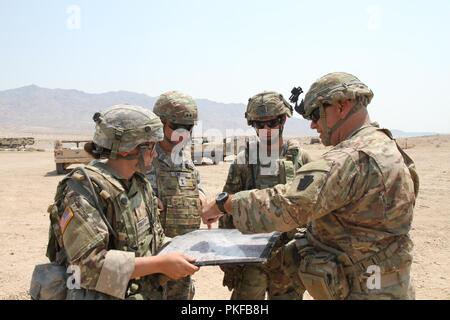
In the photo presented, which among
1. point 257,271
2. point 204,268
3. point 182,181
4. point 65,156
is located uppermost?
point 182,181

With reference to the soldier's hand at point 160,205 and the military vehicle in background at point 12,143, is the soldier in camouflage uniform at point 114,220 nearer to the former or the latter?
the soldier's hand at point 160,205

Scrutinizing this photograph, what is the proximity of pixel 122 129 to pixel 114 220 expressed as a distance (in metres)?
0.56

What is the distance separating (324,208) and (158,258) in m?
1.02

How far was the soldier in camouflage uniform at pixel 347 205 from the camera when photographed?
104 inches

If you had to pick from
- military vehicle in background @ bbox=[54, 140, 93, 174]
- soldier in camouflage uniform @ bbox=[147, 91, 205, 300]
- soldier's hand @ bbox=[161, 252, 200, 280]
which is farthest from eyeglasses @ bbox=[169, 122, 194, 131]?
military vehicle in background @ bbox=[54, 140, 93, 174]

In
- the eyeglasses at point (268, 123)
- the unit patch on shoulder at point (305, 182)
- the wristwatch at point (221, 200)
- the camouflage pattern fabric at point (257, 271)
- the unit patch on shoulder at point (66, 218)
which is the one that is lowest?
the camouflage pattern fabric at point (257, 271)

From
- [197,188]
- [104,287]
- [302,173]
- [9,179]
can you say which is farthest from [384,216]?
[9,179]

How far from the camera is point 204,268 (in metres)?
7.11

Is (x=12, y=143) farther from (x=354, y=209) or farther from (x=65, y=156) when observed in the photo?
(x=354, y=209)

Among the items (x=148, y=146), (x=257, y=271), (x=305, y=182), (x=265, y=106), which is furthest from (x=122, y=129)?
(x=257, y=271)

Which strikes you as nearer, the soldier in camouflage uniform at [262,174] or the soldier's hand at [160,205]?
the soldier in camouflage uniform at [262,174]

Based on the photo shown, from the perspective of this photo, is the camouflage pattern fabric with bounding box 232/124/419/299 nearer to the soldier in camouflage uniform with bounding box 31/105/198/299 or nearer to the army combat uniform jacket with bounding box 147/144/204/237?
the soldier in camouflage uniform with bounding box 31/105/198/299

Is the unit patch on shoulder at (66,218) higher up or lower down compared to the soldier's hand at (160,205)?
higher up

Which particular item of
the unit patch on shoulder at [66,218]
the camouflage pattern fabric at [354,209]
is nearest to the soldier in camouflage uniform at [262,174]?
the camouflage pattern fabric at [354,209]
